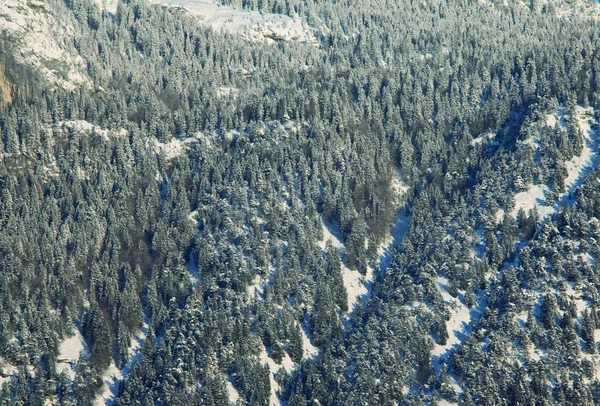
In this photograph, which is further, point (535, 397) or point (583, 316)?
point (583, 316)

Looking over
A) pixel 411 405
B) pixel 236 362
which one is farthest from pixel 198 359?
pixel 411 405

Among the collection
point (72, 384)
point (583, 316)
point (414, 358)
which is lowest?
point (72, 384)

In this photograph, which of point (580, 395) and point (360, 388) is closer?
point (580, 395)

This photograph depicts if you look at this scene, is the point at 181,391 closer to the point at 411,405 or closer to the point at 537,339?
the point at 411,405

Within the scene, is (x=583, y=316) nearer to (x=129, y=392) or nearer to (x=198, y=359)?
(x=198, y=359)

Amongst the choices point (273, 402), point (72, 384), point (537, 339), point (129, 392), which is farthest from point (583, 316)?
point (72, 384)

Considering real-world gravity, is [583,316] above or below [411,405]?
above

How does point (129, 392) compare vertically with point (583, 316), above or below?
below
